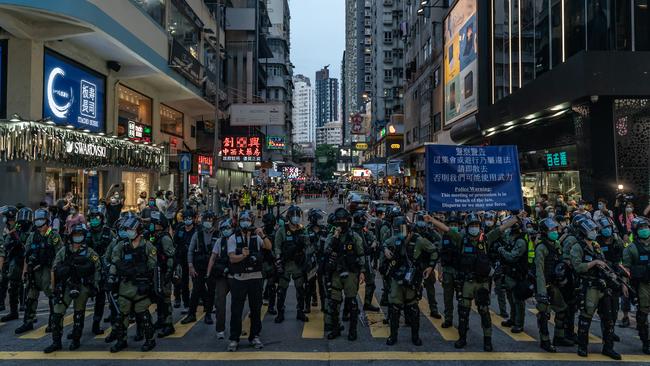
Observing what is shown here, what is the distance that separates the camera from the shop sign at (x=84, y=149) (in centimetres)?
1434

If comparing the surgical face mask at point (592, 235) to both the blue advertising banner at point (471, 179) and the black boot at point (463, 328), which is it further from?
the black boot at point (463, 328)

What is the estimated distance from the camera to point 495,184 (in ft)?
27.4

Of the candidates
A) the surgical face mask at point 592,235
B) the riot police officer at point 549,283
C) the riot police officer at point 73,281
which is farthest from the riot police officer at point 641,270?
the riot police officer at point 73,281

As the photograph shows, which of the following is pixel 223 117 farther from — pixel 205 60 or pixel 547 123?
pixel 547 123

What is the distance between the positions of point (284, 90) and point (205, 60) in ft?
153

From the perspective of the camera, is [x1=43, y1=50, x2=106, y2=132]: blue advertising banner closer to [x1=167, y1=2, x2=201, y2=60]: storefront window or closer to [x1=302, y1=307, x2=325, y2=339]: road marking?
[x1=167, y1=2, x2=201, y2=60]: storefront window

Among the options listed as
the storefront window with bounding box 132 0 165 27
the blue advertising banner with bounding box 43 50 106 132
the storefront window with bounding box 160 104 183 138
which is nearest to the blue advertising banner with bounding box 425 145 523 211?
the blue advertising banner with bounding box 43 50 106 132

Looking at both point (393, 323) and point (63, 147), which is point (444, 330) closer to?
point (393, 323)

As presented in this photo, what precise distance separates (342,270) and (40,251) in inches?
207

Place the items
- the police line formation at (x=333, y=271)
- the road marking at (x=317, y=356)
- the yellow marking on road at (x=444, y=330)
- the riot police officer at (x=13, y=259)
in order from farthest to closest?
the riot police officer at (x=13, y=259) < the yellow marking on road at (x=444, y=330) < the police line formation at (x=333, y=271) < the road marking at (x=317, y=356)

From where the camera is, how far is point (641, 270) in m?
6.54

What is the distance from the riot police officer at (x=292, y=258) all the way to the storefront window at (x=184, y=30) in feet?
58.7

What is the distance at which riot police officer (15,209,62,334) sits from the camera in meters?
7.41

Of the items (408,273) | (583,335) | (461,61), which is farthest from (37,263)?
(461,61)
